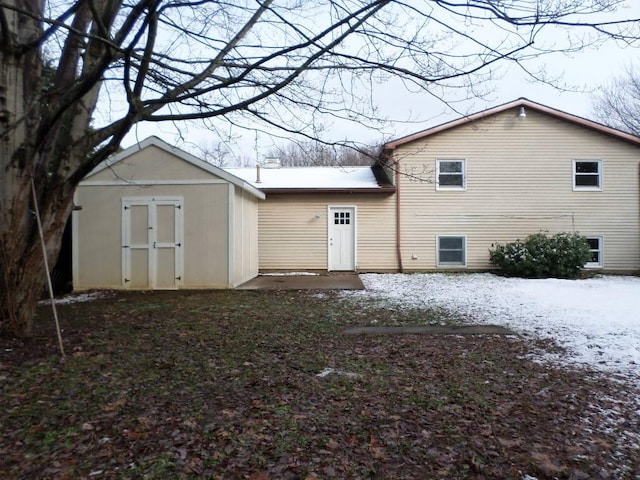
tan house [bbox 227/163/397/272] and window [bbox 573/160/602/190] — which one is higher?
window [bbox 573/160/602/190]

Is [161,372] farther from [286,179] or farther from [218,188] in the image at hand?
[286,179]

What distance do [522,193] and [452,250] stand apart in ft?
10.2

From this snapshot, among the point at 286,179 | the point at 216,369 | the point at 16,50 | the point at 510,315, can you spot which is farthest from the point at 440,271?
the point at 16,50

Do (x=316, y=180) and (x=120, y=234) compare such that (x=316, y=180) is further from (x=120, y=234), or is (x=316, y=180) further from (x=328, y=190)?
(x=120, y=234)

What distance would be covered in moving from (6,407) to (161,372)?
1386mm

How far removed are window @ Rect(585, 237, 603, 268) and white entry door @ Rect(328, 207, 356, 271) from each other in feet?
27.0

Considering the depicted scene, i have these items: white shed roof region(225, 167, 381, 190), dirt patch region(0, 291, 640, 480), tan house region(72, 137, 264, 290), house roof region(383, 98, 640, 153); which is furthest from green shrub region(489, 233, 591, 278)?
tan house region(72, 137, 264, 290)

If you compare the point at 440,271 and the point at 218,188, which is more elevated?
the point at 218,188

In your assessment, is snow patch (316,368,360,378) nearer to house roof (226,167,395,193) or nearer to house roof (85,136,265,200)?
house roof (85,136,265,200)

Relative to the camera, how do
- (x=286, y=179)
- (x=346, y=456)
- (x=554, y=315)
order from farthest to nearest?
(x=286, y=179) < (x=554, y=315) < (x=346, y=456)

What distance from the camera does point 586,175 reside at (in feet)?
53.3

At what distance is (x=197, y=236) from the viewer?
12000 mm

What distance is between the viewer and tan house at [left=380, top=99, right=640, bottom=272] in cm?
1612

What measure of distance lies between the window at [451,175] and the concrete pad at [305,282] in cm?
449
